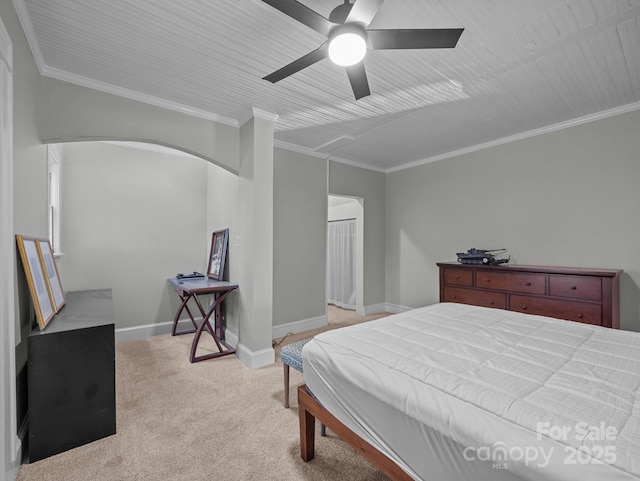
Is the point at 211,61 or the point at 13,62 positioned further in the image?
the point at 211,61

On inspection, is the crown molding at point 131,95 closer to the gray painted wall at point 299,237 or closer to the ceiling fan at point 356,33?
the gray painted wall at point 299,237

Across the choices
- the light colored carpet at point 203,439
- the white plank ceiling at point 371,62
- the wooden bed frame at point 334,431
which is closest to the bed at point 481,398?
the wooden bed frame at point 334,431

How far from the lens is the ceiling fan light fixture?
1535 millimetres

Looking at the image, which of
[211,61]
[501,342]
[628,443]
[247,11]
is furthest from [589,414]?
[211,61]

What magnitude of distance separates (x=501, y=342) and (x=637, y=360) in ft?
1.70

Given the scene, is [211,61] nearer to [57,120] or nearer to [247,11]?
[247,11]

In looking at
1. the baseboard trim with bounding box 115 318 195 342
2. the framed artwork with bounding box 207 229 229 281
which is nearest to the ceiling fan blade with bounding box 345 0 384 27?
the framed artwork with bounding box 207 229 229 281

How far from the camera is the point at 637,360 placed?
1327mm

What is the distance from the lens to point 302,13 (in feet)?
4.75

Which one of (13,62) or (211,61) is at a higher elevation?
(211,61)

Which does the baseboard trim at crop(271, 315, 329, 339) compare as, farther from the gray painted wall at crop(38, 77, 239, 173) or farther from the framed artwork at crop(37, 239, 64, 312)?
the framed artwork at crop(37, 239, 64, 312)

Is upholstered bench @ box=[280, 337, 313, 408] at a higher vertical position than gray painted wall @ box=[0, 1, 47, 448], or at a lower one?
lower

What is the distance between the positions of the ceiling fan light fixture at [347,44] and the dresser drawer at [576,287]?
2.82m

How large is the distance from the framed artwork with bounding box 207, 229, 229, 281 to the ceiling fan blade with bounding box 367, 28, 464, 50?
2782mm
